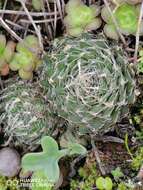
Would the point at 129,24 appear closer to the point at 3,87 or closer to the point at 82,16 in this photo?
the point at 82,16

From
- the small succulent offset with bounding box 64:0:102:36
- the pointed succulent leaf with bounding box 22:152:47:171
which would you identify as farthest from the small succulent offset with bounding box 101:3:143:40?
the pointed succulent leaf with bounding box 22:152:47:171

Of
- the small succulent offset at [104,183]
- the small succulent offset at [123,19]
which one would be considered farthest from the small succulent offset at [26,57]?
the small succulent offset at [104,183]

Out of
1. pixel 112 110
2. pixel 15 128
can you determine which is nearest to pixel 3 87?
pixel 15 128

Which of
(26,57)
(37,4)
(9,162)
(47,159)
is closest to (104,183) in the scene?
(47,159)

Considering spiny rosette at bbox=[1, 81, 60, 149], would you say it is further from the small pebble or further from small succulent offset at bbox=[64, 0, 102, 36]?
small succulent offset at bbox=[64, 0, 102, 36]

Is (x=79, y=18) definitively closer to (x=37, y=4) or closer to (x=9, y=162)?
(x=37, y=4)
